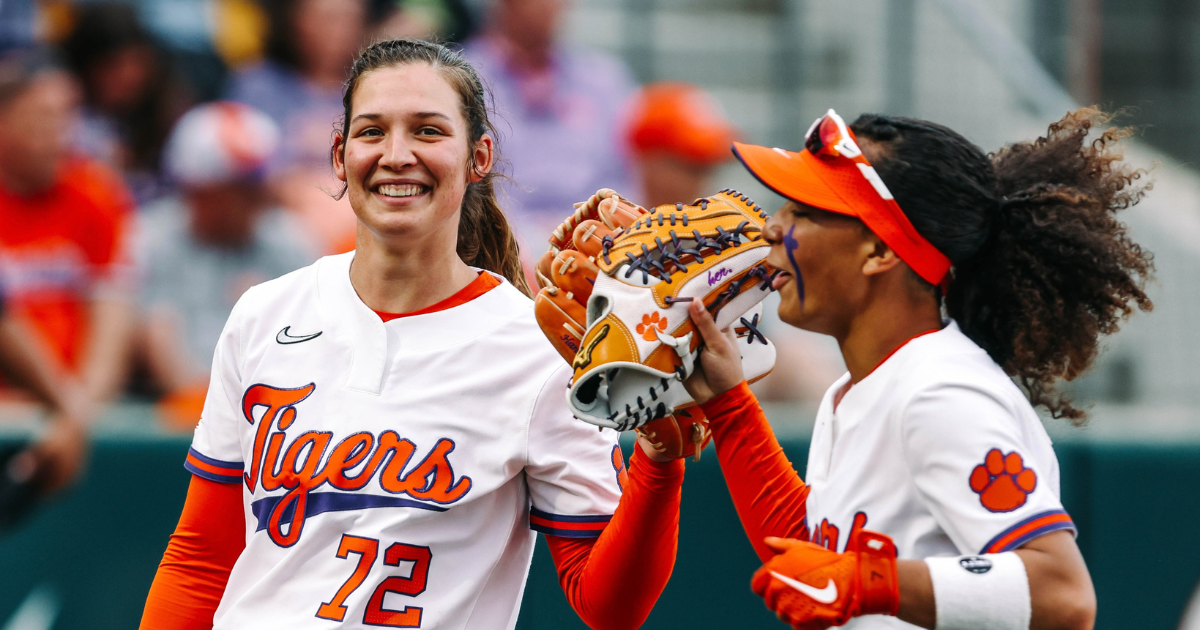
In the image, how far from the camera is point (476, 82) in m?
2.50

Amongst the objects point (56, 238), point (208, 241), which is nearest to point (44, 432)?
point (56, 238)

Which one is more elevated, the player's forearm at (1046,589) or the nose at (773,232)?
the nose at (773,232)

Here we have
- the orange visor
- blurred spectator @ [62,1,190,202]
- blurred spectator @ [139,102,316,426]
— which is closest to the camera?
the orange visor

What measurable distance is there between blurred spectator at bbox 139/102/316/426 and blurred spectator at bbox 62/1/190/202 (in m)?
0.46

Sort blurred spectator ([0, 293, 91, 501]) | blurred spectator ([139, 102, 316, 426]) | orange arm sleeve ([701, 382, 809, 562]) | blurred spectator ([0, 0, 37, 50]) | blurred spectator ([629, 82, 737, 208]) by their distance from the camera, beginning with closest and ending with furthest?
orange arm sleeve ([701, 382, 809, 562]), blurred spectator ([0, 293, 91, 501]), blurred spectator ([139, 102, 316, 426]), blurred spectator ([0, 0, 37, 50]), blurred spectator ([629, 82, 737, 208])

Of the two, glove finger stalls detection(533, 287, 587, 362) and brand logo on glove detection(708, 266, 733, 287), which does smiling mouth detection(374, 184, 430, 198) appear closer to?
glove finger stalls detection(533, 287, 587, 362)

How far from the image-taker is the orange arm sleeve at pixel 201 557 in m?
2.34

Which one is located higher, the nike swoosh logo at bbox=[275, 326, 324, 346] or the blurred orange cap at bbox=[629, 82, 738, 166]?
the blurred orange cap at bbox=[629, 82, 738, 166]

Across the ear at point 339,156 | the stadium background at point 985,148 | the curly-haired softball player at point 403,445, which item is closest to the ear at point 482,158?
the curly-haired softball player at point 403,445

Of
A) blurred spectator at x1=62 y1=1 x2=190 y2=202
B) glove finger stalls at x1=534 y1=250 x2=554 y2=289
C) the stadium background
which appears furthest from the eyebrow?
blurred spectator at x1=62 y1=1 x2=190 y2=202

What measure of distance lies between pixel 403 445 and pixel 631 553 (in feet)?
1.53

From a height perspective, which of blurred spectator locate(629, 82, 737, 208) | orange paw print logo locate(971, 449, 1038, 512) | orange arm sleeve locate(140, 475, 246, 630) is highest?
→ blurred spectator locate(629, 82, 737, 208)

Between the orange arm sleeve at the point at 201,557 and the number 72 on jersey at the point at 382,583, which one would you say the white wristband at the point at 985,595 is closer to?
the number 72 on jersey at the point at 382,583

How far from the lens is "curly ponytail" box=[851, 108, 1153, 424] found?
196 centimetres
